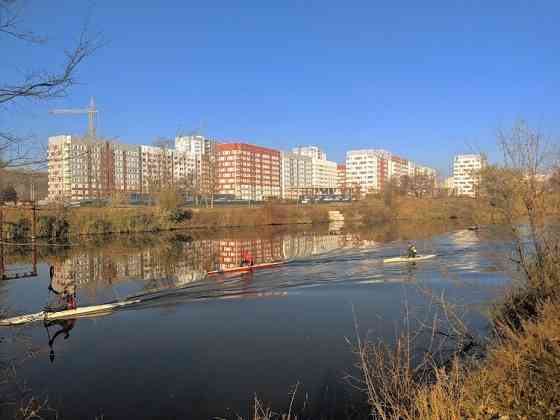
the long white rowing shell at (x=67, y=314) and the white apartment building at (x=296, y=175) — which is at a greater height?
the white apartment building at (x=296, y=175)

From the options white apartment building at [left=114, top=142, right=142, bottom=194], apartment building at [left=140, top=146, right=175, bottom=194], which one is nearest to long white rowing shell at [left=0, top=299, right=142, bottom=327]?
apartment building at [left=140, top=146, right=175, bottom=194]

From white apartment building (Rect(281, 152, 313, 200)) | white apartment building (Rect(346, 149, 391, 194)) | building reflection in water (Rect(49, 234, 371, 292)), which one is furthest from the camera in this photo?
white apartment building (Rect(346, 149, 391, 194))

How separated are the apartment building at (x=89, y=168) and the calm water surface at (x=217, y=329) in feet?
15.2

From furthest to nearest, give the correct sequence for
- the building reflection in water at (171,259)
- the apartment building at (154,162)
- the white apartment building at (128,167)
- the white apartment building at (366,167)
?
the white apartment building at (366,167) → the white apartment building at (128,167) → the apartment building at (154,162) → the building reflection in water at (171,259)

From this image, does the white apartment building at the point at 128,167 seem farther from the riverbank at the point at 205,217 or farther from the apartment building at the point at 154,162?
the riverbank at the point at 205,217

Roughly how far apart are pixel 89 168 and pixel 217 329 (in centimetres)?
3139

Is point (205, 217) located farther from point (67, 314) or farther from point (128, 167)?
point (128, 167)

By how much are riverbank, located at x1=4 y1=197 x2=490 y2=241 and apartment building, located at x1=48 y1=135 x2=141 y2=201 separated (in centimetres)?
325

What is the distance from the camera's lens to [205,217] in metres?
63.8

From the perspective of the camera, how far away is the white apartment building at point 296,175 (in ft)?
530

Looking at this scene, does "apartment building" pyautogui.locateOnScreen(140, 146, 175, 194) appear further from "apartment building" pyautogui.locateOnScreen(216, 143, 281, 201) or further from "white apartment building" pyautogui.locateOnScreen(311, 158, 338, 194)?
"white apartment building" pyautogui.locateOnScreen(311, 158, 338, 194)

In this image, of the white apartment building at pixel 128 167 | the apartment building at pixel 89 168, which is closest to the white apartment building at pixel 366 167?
the white apartment building at pixel 128 167

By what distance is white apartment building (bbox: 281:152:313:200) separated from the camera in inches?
6358

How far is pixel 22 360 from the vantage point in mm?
11039
